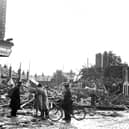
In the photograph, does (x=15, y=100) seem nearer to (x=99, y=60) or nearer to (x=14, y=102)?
(x=14, y=102)

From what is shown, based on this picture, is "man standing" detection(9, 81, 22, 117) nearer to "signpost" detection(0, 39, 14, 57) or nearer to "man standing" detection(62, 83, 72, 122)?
"man standing" detection(62, 83, 72, 122)

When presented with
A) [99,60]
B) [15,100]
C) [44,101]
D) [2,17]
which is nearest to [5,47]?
A: [2,17]

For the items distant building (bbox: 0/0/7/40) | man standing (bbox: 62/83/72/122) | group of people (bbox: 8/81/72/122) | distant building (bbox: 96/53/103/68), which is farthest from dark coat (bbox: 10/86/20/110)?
distant building (bbox: 96/53/103/68)

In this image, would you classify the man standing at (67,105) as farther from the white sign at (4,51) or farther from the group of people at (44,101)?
the white sign at (4,51)

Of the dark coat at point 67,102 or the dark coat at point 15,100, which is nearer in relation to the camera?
the dark coat at point 67,102

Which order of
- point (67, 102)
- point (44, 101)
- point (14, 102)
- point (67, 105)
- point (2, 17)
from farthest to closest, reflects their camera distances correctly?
point (14, 102), point (2, 17), point (44, 101), point (67, 102), point (67, 105)

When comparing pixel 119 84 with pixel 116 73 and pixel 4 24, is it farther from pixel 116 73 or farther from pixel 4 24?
pixel 4 24

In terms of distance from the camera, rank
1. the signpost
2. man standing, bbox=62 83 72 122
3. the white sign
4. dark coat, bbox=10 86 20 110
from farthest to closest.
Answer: dark coat, bbox=10 86 20 110
man standing, bbox=62 83 72 122
the signpost
the white sign

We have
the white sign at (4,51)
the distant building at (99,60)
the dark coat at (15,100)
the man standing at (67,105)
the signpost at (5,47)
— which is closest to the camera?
the white sign at (4,51)

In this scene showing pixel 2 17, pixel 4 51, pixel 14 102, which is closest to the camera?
pixel 4 51

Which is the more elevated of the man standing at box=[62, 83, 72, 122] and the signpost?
the signpost

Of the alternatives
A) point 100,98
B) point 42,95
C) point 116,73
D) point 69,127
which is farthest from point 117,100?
point 116,73

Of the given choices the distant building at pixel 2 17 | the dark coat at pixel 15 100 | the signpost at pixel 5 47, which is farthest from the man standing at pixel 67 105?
the distant building at pixel 2 17

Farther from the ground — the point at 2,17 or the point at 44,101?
the point at 2,17
